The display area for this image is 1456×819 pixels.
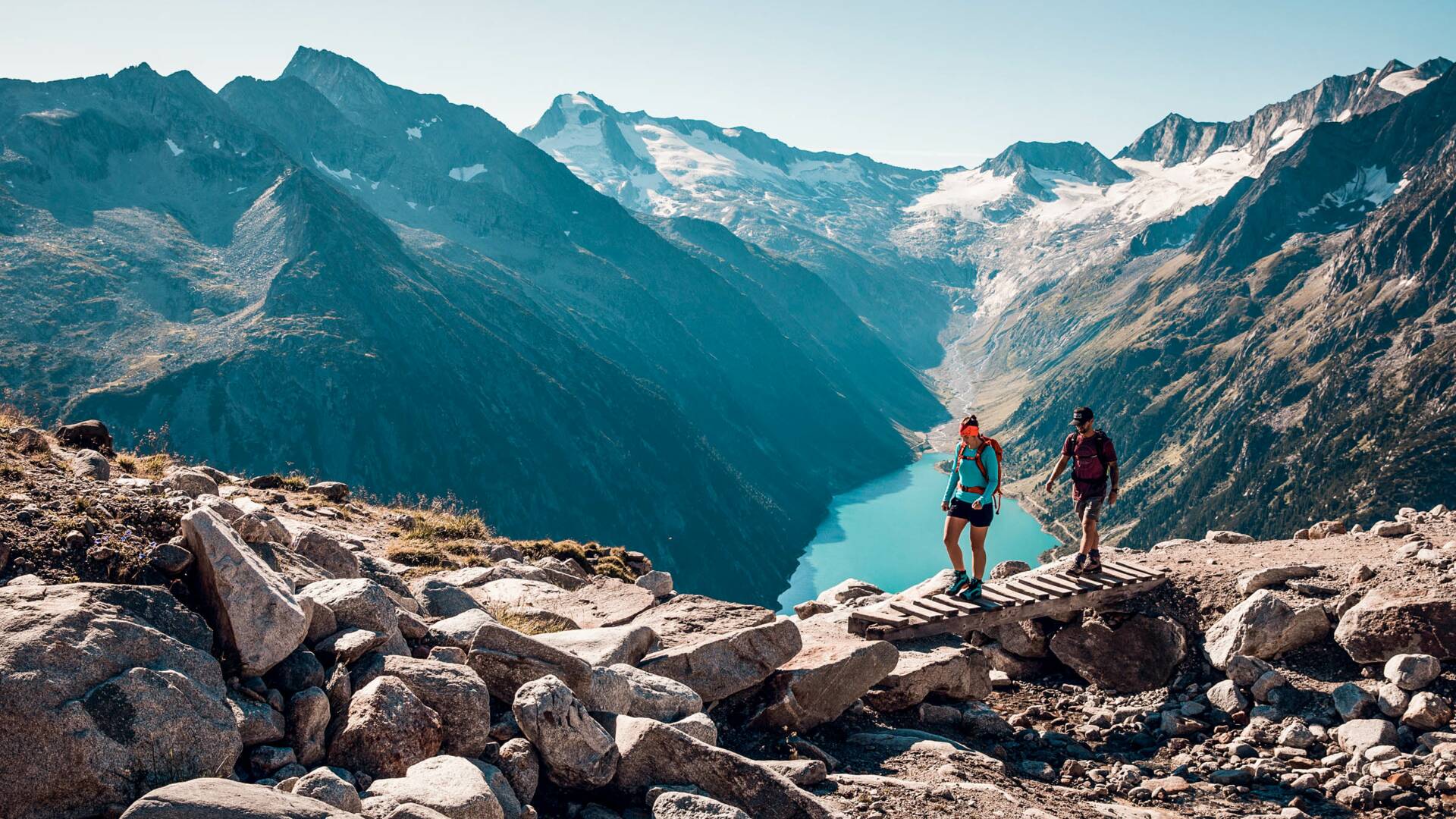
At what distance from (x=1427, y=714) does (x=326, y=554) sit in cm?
1581

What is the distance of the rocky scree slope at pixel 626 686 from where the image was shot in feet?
24.3

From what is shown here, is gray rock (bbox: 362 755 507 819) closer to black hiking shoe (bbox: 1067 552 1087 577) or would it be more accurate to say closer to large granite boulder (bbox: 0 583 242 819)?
large granite boulder (bbox: 0 583 242 819)

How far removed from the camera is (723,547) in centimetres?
19138

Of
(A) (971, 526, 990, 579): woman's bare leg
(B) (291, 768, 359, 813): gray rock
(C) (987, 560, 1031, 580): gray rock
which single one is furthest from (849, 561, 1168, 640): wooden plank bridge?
(B) (291, 768, 359, 813): gray rock

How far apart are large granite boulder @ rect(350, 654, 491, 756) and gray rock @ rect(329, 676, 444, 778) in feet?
0.89

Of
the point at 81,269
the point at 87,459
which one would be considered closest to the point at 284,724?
the point at 87,459

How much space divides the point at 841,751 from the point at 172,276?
186028 millimetres

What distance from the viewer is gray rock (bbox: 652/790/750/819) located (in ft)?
27.2

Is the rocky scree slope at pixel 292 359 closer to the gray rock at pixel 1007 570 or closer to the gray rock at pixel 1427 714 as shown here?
the gray rock at pixel 1007 570

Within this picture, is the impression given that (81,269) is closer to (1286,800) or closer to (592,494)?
(592,494)

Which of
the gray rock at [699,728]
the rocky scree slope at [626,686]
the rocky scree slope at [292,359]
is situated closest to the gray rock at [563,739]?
the rocky scree slope at [626,686]

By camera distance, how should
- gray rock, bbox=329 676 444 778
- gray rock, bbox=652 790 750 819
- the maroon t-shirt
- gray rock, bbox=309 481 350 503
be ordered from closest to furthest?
gray rock, bbox=329 676 444 778 < gray rock, bbox=652 790 750 819 < the maroon t-shirt < gray rock, bbox=309 481 350 503

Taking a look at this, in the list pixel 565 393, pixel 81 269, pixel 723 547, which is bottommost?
pixel 723 547

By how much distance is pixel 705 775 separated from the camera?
9.15m
